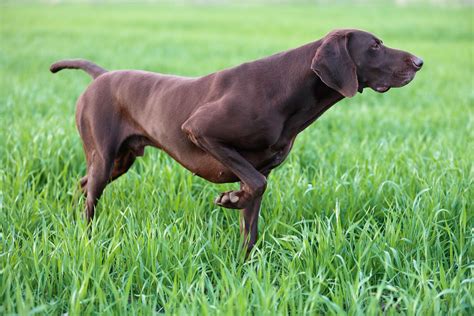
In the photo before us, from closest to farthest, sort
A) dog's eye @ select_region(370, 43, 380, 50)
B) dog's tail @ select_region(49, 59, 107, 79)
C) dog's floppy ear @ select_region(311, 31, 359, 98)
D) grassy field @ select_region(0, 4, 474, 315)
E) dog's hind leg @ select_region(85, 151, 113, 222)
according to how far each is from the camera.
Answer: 1. grassy field @ select_region(0, 4, 474, 315)
2. dog's floppy ear @ select_region(311, 31, 359, 98)
3. dog's eye @ select_region(370, 43, 380, 50)
4. dog's hind leg @ select_region(85, 151, 113, 222)
5. dog's tail @ select_region(49, 59, 107, 79)

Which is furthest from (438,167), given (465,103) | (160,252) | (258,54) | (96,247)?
(258,54)

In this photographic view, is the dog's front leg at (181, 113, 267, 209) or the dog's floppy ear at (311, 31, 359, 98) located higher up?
the dog's floppy ear at (311, 31, 359, 98)

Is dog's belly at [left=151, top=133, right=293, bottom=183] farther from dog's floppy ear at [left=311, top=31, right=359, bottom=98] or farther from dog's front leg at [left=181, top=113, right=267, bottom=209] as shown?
dog's floppy ear at [left=311, top=31, right=359, bottom=98]

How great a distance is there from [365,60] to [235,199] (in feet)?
3.27

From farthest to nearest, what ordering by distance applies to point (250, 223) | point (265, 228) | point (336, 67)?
1. point (265, 228)
2. point (250, 223)
3. point (336, 67)

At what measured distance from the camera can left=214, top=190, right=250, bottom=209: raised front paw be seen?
2939 mm

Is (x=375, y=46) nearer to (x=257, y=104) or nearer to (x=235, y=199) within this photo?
(x=257, y=104)

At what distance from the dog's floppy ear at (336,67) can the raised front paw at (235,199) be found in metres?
0.71

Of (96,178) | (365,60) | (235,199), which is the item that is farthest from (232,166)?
(96,178)

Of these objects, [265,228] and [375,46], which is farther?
[265,228]

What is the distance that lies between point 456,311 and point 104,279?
5.25ft

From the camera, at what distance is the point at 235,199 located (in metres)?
2.95

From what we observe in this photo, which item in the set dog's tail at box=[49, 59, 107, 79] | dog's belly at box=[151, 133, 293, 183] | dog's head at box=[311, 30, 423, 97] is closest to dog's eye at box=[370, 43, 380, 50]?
dog's head at box=[311, 30, 423, 97]

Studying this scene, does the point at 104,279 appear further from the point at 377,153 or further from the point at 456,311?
the point at 377,153
